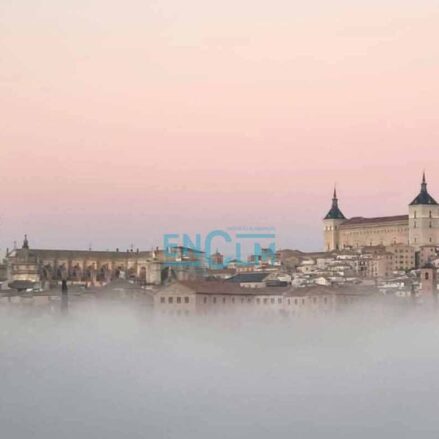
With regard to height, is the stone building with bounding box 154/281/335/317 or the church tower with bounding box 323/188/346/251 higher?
the church tower with bounding box 323/188/346/251

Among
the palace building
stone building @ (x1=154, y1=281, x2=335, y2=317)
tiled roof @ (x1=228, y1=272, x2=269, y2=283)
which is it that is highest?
the palace building

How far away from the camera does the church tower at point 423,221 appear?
85812 mm

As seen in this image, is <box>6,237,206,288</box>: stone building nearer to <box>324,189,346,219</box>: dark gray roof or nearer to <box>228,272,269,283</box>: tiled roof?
<box>228,272,269,283</box>: tiled roof

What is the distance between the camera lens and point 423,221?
3423 inches

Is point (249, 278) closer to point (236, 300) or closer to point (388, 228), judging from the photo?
point (236, 300)

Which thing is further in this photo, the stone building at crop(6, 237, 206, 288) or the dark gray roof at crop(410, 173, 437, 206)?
the dark gray roof at crop(410, 173, 437, 206)

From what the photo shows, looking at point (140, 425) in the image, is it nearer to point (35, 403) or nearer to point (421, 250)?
point (35, 403)

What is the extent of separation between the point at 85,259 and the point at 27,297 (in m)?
19.7

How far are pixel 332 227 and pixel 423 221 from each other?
27.8 ft

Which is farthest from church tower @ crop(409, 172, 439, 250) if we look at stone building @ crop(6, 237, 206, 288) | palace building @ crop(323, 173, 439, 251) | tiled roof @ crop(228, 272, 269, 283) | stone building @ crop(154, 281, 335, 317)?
stone building @ crop(154, 281, 335, 317)

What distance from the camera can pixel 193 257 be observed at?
6881 cm

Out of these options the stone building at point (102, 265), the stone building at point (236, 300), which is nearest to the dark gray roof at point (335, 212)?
the stone building at point (102, 265)

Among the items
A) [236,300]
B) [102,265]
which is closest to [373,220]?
[102,265]

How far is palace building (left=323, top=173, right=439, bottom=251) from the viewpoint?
284 ft
